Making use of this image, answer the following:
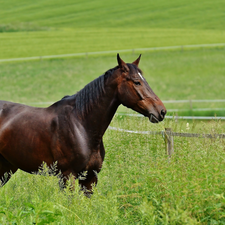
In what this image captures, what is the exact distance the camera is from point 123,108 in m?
21.6

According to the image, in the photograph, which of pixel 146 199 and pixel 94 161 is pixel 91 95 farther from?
pixel 146 199

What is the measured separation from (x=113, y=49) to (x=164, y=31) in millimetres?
10973

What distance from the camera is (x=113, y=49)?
38062 millimetres

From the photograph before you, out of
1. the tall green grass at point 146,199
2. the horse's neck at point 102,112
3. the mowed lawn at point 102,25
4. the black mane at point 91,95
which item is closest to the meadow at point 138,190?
the tall green grass at point 146,199

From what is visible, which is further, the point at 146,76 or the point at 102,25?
the point at 102,25

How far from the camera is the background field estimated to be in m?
3.82

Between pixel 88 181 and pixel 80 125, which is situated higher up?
pixel 80 125

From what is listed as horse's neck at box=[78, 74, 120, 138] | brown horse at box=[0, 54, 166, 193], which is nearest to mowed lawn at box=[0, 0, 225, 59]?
brown horse at box=[0, 54, 166, 193]

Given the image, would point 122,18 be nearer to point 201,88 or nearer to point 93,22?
point 93,22

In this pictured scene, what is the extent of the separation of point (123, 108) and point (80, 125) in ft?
55.0

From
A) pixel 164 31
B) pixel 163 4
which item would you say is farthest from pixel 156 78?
pixel 163 4

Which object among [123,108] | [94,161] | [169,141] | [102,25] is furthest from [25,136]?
[102,25]

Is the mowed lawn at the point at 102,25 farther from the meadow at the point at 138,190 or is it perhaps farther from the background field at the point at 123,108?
the meadow at the point at 138,190

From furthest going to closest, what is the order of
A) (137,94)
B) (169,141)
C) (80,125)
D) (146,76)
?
1. (146,76)
2. (169,141)
3. (80,125)
4. (137,94)
